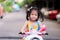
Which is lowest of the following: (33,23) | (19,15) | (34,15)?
(19,15)

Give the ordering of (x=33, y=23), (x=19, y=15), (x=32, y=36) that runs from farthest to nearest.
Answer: (x=19, y=15) → (x=33, y=23) → (x=32, y=36)

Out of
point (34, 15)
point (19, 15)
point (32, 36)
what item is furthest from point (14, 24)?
point (32, 36)

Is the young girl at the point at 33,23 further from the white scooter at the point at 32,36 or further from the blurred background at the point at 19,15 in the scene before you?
the blurred background at the point at 19,15

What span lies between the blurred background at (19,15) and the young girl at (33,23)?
3.30 m

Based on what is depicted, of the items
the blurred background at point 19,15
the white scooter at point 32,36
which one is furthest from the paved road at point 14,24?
the white scooter at point 32,36

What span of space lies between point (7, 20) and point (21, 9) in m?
1.28

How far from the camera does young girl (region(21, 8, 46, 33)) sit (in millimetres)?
3113

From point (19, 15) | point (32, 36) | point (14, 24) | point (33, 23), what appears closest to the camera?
point (32, 36)

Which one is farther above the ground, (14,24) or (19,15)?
(19,15)

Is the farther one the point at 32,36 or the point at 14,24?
the point at 14,24

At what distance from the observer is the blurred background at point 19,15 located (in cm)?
739

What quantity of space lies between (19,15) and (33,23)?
6.45m

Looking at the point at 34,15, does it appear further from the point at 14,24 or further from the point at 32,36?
the point at 14,24

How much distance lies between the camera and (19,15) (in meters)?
9.59
